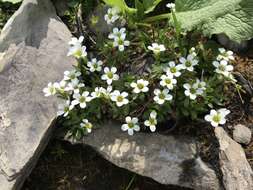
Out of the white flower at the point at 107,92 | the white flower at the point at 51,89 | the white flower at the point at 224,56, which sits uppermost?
the white flower at the point at 51,89

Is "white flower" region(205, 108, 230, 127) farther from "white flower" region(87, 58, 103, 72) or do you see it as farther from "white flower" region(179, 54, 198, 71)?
"white flower" region(87, 58, 103, 72)

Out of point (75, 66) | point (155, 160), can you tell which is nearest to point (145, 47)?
point (75, 66)

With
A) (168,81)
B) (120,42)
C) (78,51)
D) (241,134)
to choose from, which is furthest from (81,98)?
(241,134)

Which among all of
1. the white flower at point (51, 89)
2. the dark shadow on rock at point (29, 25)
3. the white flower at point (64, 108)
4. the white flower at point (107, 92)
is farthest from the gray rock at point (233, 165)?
the dark shadow on rock at point (29, 25)

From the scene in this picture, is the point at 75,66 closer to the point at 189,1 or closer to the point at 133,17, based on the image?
the point at 133,17

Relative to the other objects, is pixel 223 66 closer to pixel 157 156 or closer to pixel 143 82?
pixel 143 82

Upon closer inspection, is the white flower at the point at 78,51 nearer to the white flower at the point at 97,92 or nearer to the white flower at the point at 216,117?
the white flower at the point at 97,92

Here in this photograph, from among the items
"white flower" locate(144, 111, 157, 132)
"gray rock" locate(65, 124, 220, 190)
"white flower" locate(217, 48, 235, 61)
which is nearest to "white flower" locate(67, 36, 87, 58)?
"gray rock" locate(65, 124, 220, 190)
